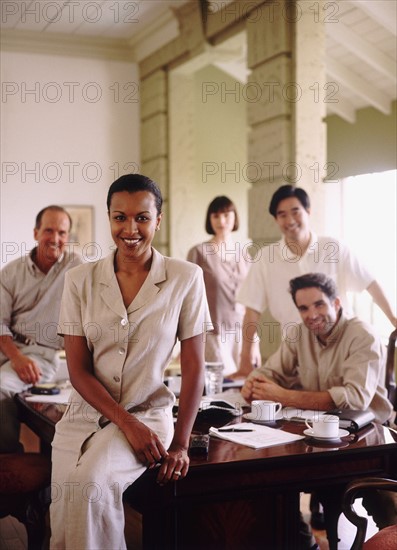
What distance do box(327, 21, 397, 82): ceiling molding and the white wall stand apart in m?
1.90

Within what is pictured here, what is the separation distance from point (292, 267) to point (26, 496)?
68.5 inches

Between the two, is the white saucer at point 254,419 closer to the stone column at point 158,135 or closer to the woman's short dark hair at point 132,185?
the woman's short dark hair at point 132,185

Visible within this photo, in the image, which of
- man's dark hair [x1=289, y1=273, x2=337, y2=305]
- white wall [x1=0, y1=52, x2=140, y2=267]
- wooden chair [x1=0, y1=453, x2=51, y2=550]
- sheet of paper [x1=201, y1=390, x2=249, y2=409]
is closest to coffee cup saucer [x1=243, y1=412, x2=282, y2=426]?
sheet of paper [x1=201, y1=390, x2=249, y2=409]

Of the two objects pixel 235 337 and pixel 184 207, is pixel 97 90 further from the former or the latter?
pixel 235 337

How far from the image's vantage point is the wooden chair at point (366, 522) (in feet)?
6.26

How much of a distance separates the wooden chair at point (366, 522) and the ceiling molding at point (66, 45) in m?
5.22

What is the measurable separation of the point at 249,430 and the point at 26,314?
153cm

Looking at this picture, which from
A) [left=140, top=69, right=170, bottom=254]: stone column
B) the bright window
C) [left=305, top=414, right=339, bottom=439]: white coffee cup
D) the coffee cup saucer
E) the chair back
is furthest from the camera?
the bright window

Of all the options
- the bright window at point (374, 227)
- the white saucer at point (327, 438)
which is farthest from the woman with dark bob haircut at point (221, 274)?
the bright window at point (374, 227)

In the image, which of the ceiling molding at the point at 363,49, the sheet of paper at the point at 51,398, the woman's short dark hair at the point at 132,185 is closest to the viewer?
the woman's short dark hair at the point at 132,185

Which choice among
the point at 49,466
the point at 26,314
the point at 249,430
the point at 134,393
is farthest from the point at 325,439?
the point at 26,314

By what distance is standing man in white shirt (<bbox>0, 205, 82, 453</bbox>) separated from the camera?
3.47 m

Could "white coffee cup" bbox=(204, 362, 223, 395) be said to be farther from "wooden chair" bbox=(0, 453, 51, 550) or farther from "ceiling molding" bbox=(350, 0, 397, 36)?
"ceiling molding" bbox=(350, 0, 397, 36)

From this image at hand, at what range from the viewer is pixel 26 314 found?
3510 mm
